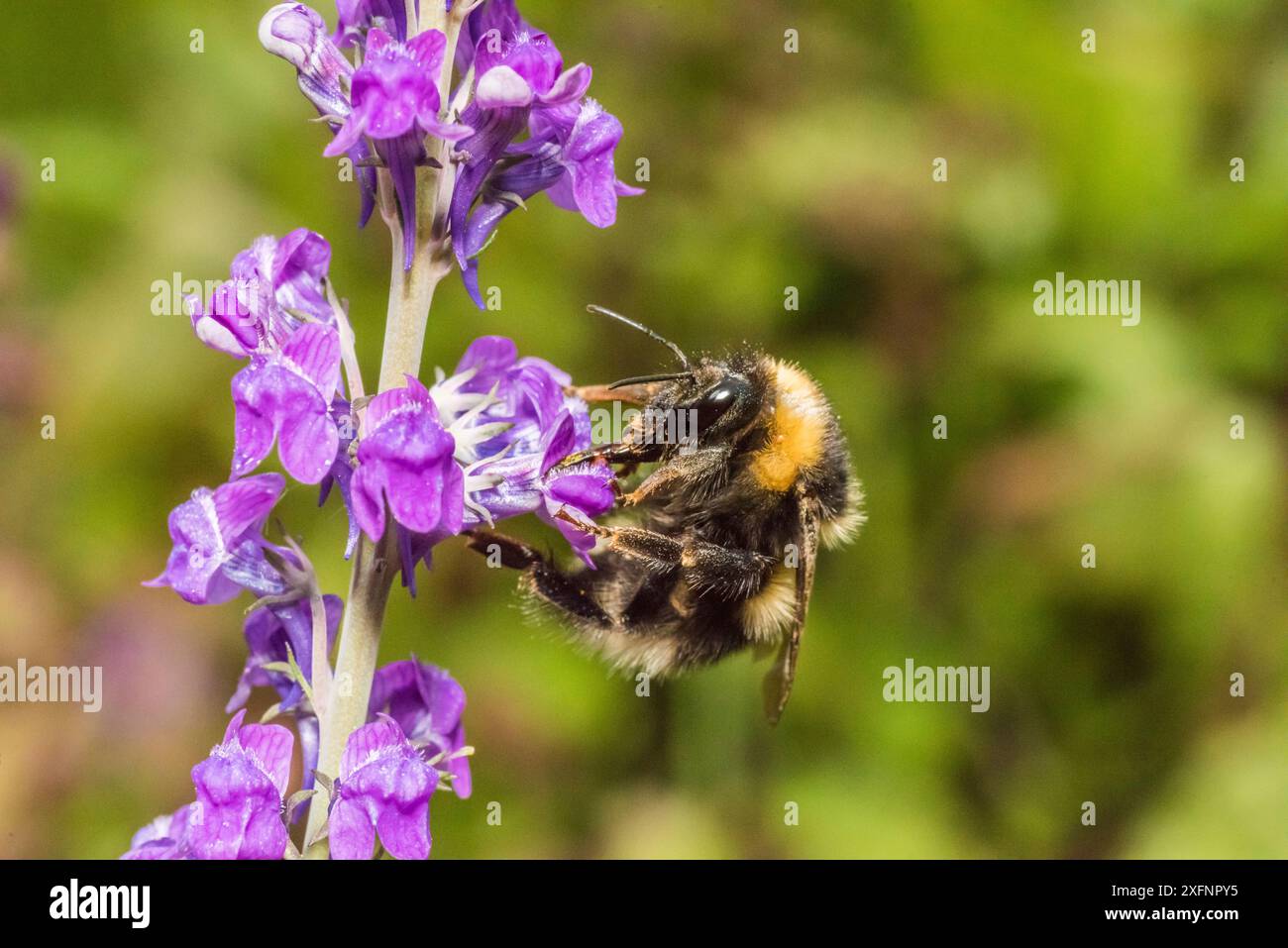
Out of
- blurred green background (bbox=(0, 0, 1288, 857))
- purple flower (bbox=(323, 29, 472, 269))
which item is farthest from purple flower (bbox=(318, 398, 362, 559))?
blurred green background (bbox=(0, 0, 1288, 857))

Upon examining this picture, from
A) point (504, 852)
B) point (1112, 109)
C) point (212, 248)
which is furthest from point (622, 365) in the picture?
point (1112, 109)

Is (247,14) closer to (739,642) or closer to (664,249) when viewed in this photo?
(664,249)

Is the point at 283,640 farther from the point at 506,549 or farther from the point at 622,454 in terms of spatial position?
the point at 622,454

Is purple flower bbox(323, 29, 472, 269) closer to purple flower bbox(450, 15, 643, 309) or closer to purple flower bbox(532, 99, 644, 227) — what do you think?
purple flower bbox(450, 15, 643, 309)

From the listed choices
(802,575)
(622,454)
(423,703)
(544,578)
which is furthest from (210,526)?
(802,575)

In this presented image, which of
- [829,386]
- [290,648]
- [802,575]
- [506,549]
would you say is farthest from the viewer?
[829,386]

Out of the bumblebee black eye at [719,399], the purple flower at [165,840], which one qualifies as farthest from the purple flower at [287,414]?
the bumblebee black eye at [719,399]

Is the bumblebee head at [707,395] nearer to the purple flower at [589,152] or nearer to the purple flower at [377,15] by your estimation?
the purple flower at [589,152]
